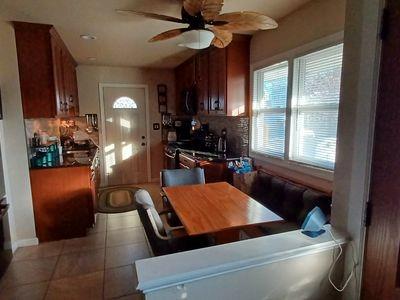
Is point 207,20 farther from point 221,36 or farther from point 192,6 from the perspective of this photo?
point 221,36

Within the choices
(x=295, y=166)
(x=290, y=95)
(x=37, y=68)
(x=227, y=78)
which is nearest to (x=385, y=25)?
(x=290, y=95)

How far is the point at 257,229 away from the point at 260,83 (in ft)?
6.03

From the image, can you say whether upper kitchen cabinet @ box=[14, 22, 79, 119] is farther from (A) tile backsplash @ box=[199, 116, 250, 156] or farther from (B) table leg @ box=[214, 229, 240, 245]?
(A) tile backsplash @ box=[199, 116, 250, 156]

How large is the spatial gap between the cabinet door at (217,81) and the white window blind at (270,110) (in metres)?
0.42

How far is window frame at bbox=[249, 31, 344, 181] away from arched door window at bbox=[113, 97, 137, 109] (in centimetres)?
283

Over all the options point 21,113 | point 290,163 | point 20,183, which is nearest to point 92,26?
point 21,113

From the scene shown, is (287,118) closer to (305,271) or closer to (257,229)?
(257,229)

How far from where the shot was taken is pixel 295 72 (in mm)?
2623

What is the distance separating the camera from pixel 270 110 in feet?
10.1

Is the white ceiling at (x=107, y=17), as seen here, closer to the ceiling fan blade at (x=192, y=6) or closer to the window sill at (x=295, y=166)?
the ceiling fan blade at (x=192, y=6)

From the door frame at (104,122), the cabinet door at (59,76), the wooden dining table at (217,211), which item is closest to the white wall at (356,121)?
the wooden dining table at (217,211)

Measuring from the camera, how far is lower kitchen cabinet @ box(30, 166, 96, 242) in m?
2.92

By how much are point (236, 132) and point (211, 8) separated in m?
2.30

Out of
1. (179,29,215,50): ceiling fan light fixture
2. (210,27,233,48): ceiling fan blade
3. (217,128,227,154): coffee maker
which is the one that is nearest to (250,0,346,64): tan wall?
(210,27,233,48): ceiling fan blade
